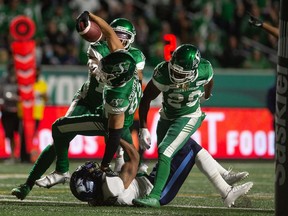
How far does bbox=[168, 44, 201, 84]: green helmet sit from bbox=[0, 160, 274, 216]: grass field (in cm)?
104

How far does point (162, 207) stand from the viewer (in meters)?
7.63

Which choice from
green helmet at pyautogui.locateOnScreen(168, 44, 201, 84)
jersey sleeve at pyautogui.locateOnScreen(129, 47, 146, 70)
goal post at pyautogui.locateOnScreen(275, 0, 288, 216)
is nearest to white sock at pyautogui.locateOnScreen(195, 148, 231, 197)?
green helmet at pyautogui.locateOnScreen(168, 44, 201, 84)

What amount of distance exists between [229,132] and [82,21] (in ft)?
26.7

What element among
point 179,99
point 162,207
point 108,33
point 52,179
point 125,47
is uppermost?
point 108,33

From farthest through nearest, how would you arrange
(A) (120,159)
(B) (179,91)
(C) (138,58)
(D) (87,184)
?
(A) (120,159), (C) (138,58), (B) (179,91), (D) (87,184)

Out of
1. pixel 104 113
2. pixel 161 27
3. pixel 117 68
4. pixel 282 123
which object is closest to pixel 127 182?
pixel 104 113

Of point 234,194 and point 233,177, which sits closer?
point 234,194

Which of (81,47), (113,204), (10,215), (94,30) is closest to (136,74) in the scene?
(94,30)

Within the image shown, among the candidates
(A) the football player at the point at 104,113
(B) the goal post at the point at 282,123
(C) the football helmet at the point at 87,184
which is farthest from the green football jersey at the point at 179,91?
(B) the goal post at the point at 282,123

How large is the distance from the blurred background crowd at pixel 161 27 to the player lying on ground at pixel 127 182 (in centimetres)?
832

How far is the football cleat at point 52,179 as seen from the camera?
25.7 feet

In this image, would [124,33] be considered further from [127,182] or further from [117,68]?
[127,182]

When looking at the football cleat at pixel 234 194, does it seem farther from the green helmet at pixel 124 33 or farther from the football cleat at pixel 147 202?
the green helmet at pixel 124 33

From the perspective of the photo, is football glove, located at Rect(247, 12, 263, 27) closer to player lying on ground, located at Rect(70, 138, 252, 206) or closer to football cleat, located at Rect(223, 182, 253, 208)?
player lying on ground, located at Rect(70, 138, 252, 206)
